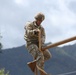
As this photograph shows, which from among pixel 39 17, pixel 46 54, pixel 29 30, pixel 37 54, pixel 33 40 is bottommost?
pixel 46 54

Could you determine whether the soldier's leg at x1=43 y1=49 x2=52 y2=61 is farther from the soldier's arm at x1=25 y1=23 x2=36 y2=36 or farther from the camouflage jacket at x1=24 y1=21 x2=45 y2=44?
the soldier's arm at x1=25 y1=23 x2=36 y2=36

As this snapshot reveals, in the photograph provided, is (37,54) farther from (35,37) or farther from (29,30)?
(29,30)

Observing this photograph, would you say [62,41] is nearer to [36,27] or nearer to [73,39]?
[73,39]

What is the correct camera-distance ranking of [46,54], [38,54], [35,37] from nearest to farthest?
1. [38,54]
2. [35,37]
3. [46,54]

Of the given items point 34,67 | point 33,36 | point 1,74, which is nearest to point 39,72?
point 34,67

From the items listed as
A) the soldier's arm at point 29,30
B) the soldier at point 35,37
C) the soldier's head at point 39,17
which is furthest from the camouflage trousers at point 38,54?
the soldier's head at point 39,17

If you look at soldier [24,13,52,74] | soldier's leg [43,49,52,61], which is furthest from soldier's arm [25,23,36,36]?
soldier's leg [43,49,52,61]

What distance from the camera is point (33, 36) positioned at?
29.6ft

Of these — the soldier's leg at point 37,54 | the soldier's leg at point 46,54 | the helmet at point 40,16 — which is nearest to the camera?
the soldier's leg at point 37,54

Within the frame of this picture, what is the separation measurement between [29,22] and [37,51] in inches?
22.8

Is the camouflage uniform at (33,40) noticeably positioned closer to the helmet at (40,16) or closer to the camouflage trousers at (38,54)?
the camouflage trousers at (38,54)

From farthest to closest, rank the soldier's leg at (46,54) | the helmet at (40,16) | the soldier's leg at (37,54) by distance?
1. the soldier's leg at (46,54)
2. the helmet at (40,16)
3. the soldier's leg at (37,54)

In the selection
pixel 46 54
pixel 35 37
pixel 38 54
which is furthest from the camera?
pixel 46 54

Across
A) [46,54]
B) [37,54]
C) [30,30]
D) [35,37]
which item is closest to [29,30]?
[30,30]
